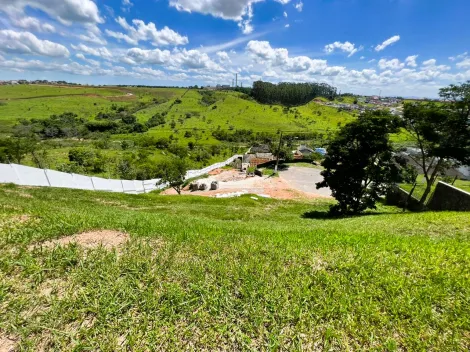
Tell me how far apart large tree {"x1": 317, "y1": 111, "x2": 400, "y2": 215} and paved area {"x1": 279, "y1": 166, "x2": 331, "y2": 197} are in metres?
21.9

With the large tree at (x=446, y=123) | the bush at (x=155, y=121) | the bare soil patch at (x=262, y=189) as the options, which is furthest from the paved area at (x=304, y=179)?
the bush at (x=155, y=121)

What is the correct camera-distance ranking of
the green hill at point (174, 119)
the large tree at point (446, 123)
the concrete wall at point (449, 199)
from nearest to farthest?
the concrete wall at point (449, 199)
the large tree at point (446, 123)
the green hill at point (174, 119)

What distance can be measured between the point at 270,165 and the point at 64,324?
60688 millimetres

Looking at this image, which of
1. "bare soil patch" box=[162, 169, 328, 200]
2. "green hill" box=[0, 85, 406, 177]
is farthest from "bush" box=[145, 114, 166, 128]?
"bare soil patch" box=[162, 169, 328, 200]

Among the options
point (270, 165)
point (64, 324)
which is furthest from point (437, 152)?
point (270, 165)

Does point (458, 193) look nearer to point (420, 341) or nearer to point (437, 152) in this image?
point (437, 152)

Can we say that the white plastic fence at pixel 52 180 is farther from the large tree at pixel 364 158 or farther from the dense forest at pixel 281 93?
the dense forest at pixel 281 93

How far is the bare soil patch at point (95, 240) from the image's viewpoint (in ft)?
16.5

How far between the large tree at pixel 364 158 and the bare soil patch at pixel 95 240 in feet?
50.4

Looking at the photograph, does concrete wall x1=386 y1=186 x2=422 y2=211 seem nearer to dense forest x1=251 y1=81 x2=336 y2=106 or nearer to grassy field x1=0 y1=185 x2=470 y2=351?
grassy field x1=0 y1=185 x2=470 y2=351

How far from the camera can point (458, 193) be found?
16281 mm

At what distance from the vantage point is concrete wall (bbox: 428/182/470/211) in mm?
15564

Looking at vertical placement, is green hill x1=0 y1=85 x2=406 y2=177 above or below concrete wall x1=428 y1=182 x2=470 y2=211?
Result: below

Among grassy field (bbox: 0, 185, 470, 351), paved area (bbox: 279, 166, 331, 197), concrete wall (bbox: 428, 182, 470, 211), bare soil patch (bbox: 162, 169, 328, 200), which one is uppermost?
grassy field (bbox: 0, 185, 470, 351)
